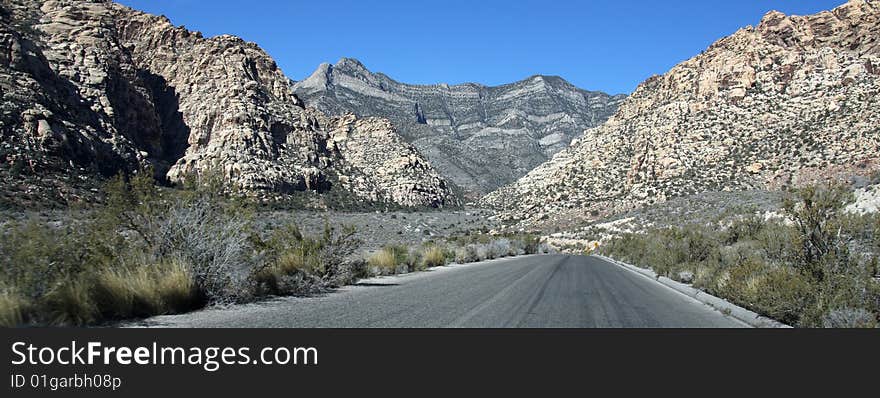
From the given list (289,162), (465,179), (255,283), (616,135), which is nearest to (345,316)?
(255,283)

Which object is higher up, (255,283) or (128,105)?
(128,105)

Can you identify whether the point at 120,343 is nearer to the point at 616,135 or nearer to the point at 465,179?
the point at 616,135

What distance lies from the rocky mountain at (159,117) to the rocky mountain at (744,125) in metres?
28.6

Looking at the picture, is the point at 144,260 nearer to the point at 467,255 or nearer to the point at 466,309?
the point at 466,309

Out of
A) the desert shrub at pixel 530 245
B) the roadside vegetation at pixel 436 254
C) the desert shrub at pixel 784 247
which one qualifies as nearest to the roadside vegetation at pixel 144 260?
the roadside vegetation at pixel 436 254

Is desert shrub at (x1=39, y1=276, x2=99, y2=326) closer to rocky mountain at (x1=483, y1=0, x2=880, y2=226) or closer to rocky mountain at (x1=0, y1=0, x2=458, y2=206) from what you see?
rocky mountain at (x1=0, y1=0, x2=458, y2=206)

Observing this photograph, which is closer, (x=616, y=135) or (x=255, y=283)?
(x=255, y=283)

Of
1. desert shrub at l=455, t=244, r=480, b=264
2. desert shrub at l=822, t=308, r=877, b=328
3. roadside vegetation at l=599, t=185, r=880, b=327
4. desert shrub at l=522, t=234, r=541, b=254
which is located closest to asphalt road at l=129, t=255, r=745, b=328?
roadside vegetation at l=599, t=185, r=880, b=327

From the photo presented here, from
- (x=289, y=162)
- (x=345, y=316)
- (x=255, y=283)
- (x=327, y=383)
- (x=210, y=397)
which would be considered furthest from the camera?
(x=289, y=162)

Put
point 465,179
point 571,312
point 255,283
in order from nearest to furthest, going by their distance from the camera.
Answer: point 571,312
point 255,283
point 465,179

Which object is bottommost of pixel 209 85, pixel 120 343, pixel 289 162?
pixel 120 343

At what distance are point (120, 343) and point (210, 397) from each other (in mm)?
1711

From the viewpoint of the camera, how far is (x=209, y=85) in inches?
3091

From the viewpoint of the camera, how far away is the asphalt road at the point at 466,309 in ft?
25.3
